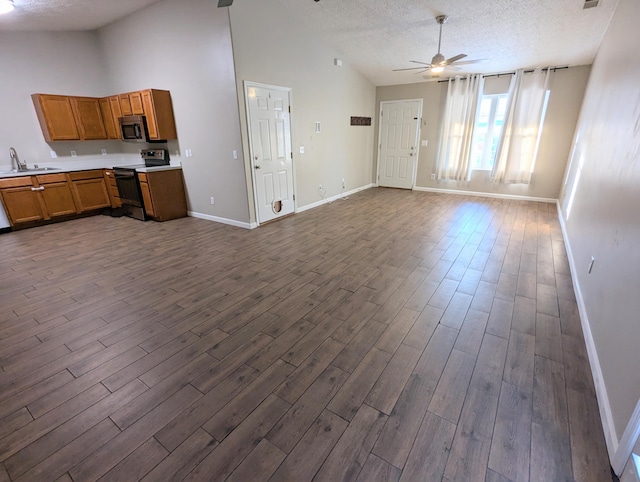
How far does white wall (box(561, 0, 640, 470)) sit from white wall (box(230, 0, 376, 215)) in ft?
13.5

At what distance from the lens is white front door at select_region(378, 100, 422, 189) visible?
7.41 m

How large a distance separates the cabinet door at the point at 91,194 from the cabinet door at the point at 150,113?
165cm

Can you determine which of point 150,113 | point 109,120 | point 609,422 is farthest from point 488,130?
point 109,120

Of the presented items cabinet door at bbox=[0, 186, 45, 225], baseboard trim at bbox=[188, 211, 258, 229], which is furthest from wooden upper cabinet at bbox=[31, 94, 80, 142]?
baseboard trim at bbox=[188, 211, 258, 229]

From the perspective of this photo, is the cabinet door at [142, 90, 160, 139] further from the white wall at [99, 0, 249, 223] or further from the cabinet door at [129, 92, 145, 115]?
the white wall at [99, 0, 249, 223]

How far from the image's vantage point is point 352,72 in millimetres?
6586

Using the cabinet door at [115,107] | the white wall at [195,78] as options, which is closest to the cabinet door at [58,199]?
the cabinet door at [115,107]

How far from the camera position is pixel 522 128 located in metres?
6.15

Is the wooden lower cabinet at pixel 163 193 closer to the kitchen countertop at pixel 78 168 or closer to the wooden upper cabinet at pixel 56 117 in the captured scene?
the kitchen countertop at pixel 78 168

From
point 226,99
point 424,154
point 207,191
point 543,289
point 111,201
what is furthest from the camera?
point 424,154

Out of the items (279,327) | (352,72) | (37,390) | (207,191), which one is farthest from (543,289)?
(352,72)

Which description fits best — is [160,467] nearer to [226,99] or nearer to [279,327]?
[279,327]

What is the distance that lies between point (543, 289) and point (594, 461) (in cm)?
187

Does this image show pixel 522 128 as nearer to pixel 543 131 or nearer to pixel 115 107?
pixel 543 131
